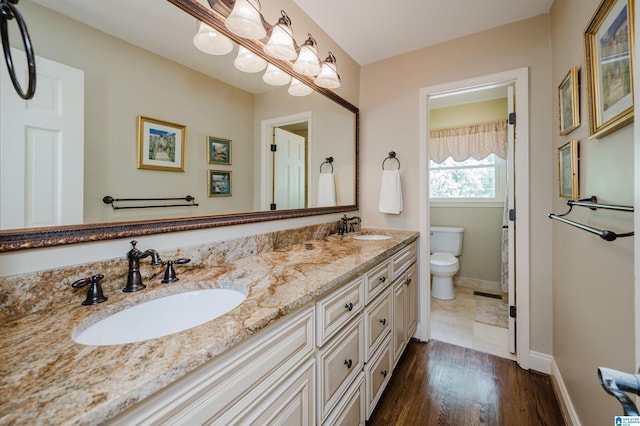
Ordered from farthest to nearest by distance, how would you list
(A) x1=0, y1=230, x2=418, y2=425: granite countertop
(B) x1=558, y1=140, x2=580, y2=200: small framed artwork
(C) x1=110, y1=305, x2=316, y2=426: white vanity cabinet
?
(B) x1=558, y1=140, x2=580, y2=200: small framed artwork < (C) x1=110, y1=305, x2=316, y2=426: white vanity cabinet < (A) x1=0, y1=230, x2=418, y2=425: granite countertop

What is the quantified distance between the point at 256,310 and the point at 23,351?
46 centimetres

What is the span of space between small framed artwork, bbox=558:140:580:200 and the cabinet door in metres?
1.03

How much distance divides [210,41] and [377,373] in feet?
5.92

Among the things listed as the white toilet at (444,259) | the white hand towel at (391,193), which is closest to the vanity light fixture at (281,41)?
the white hand towel at (391,193)

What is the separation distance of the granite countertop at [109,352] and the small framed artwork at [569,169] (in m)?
1.28

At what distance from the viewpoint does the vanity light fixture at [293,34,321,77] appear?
5.25 feet

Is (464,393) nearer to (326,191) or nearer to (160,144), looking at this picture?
(326,191)

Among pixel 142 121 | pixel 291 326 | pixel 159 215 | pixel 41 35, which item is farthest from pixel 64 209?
pixel 291 326

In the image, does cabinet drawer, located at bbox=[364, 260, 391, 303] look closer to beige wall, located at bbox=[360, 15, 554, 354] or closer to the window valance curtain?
beige wall, located at bbox=[360, 15, 554, 354]

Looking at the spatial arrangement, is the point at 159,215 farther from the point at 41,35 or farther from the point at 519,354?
the point at 519,354

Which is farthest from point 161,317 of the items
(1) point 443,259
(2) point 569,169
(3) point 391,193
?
(1) point 443,259

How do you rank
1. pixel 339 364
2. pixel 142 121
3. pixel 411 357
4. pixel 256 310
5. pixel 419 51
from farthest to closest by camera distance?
1. pixel 419 51
2. pixel 411 357
3. pixel 339 364
4. pixel 142 121
5. pixel 256 310

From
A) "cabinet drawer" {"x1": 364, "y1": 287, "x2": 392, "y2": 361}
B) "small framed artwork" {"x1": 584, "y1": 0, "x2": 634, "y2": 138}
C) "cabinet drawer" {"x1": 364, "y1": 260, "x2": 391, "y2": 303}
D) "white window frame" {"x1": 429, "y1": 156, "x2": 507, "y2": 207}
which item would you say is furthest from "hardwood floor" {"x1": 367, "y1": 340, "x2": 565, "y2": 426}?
→ "white window frame" {"x1": 429, "y1": 156, "x2": 507, "y2": 207}

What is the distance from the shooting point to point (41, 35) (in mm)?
751
